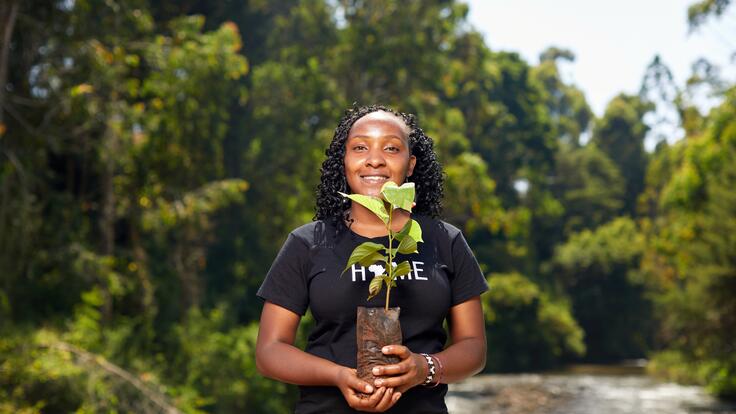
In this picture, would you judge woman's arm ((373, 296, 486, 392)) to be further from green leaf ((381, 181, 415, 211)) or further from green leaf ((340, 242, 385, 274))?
green leaf ((381, 181, 415, 211))

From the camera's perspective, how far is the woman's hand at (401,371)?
2418mm

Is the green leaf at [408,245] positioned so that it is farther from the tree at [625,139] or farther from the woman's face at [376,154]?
the tree at [625,139]

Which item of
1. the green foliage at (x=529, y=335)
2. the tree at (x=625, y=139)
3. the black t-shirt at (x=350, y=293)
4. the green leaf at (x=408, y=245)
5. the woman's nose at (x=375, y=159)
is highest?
the tree at (x=625, y=139)

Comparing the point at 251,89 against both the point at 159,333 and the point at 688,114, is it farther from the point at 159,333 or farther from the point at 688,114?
the point at 688,114

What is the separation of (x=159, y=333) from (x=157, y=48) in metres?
5.10

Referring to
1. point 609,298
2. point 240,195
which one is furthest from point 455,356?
point 609,298

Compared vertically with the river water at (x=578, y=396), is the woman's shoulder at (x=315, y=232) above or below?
above

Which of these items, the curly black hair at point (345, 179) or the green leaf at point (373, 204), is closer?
the green leaf at point (373, 204)

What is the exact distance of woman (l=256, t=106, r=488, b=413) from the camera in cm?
260

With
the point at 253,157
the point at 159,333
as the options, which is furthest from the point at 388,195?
the point at 253,157

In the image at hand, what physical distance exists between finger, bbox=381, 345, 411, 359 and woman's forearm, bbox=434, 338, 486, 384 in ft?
0.57

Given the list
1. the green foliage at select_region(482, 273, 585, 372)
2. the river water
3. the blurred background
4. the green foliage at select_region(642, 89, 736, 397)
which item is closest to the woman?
the blurred background

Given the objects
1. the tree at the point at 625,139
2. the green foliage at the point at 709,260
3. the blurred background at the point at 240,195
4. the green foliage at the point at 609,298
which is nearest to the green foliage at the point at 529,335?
the blurred background at the point at 240,195

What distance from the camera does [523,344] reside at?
42031mm
